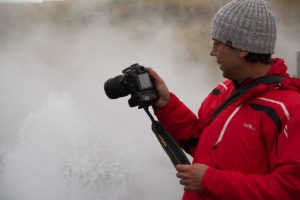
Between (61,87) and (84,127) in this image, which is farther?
(61,87)

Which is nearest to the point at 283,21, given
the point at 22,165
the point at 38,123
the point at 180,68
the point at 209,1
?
the point at 209,1

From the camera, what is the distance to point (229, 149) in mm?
1516

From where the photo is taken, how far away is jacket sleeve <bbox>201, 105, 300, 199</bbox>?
1.38m

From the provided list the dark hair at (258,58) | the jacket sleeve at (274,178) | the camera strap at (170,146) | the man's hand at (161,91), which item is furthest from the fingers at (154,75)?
the jacket sleeve at (274,178)

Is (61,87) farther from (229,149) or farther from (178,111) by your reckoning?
(229,149)

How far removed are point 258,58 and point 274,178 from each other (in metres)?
0.43

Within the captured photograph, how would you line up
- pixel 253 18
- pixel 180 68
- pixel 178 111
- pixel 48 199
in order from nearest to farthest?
pixel 253 18 < pixel 178 111 < pixel 48 199 < pixel 180 68

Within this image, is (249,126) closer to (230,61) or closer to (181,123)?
(230,61)

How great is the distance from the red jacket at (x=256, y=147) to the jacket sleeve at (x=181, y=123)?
0.77ft

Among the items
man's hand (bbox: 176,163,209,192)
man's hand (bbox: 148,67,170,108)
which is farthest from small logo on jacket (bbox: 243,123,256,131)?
man's hand (bbox: 148,67,170,108)

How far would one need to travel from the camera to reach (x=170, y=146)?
1754 mm

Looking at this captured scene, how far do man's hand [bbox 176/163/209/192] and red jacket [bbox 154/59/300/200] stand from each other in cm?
2

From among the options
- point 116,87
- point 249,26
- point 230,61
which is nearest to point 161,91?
point 116,87

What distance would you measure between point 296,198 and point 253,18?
1.98ft
